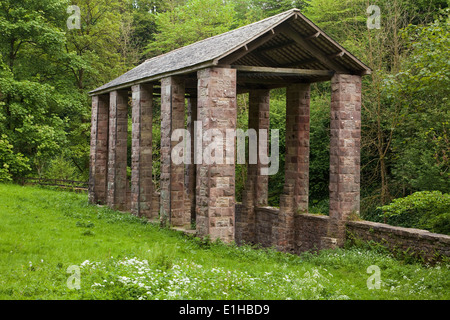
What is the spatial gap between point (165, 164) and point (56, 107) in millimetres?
18863

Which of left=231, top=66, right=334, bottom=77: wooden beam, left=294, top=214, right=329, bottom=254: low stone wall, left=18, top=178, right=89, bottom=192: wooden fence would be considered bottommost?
left=294, top=214, right=329, bottom=254: low stone wall

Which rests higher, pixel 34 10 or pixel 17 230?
pixel 34 10

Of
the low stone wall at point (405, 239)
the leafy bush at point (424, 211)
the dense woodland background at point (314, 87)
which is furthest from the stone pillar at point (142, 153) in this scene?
the leafy bush at point (424, 211)

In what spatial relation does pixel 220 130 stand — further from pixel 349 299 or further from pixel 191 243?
pixel 349 299

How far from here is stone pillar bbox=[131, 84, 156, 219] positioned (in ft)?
66.1

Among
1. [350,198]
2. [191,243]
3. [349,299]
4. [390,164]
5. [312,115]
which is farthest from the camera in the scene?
[312,115]

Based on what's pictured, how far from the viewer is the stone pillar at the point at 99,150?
82.5 feet

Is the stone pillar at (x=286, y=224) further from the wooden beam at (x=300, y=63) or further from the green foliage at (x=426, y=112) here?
the wooden beam at (x=300, y=63)

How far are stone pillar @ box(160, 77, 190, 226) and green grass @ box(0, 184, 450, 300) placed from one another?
77 cm

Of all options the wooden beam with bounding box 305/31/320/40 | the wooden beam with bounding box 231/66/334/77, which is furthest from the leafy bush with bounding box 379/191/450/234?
the wooden beam with bounding box 305/31/320/40

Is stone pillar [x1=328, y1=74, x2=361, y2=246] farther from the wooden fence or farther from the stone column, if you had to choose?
the wooden fence

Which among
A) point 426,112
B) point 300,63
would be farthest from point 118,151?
point 426,112

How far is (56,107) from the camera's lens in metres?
33.9

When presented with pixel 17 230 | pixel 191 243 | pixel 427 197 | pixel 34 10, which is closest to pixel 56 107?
pixel 34 10
